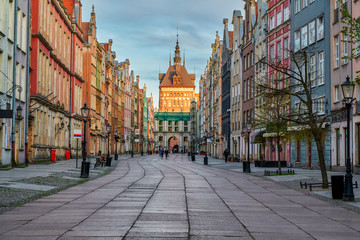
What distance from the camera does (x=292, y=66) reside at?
146 ft

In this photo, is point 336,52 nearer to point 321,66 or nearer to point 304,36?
point 321,66

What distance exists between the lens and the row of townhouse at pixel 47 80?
3184 cm

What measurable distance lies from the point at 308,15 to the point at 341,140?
37.9 feet

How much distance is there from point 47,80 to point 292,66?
20341mm

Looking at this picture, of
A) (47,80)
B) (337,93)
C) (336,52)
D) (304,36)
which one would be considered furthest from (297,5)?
(47,80)

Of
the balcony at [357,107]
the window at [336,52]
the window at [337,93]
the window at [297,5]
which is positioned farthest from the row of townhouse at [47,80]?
the window at [297,5]

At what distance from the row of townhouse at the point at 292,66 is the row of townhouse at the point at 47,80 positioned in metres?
14.4

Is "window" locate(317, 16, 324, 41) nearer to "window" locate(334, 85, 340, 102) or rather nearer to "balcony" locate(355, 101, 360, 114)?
"window" locate(334, 85, 340, 102)

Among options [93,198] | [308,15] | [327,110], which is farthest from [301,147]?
[93,198]

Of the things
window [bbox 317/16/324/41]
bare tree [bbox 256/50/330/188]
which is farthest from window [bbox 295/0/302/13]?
bare tree [bbox 256/50/330/188]

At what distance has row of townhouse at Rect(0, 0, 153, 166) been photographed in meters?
31.8

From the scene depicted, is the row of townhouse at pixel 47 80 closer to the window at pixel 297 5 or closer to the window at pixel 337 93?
the window at pixel 337 93

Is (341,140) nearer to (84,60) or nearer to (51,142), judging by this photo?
(51,142)

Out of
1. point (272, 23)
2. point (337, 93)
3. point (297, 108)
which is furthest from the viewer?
point (272, 23)
